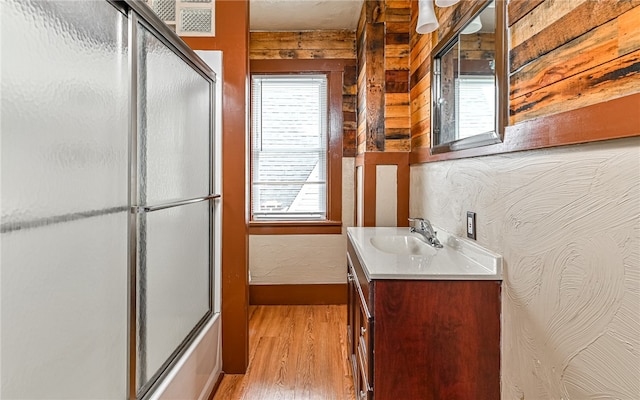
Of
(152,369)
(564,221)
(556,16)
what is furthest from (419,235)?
(152,369)

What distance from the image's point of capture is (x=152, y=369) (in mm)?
1367

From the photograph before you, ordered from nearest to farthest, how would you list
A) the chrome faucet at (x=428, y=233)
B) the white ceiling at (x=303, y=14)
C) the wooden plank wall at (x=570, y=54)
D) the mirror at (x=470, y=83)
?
the wooden plank wall at (x=570, y=54) → the mirror at (x=470, y=83) → the chrome faucet at (x=428, y=233) → the white ceiling at (x=303, y=14)

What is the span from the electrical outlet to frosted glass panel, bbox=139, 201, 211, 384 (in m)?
1.30

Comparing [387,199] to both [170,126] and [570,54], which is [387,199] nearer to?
[170,126]

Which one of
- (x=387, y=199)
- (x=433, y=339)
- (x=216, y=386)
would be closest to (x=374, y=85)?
(x=387, y=199)

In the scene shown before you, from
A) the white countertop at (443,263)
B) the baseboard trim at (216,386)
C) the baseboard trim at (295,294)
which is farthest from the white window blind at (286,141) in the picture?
the white countertop at (443,263)

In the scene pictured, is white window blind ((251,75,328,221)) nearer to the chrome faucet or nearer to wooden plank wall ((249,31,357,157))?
wooden plank wall ((249,31,357,157))

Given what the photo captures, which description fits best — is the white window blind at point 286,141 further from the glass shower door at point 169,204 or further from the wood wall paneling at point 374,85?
the glass shower door at point 169,204

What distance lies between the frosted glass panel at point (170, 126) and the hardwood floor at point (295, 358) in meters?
1.14

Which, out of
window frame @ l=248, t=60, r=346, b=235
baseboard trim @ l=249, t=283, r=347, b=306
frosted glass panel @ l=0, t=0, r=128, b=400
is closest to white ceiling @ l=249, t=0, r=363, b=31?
window frame @ l=248, t=60, r=346, b=235

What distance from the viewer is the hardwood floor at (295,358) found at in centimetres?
214

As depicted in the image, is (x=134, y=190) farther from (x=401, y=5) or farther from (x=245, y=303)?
(x=401, y=5)

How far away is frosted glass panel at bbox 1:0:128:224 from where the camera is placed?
745 millimetres

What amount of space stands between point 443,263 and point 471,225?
0.25 m
